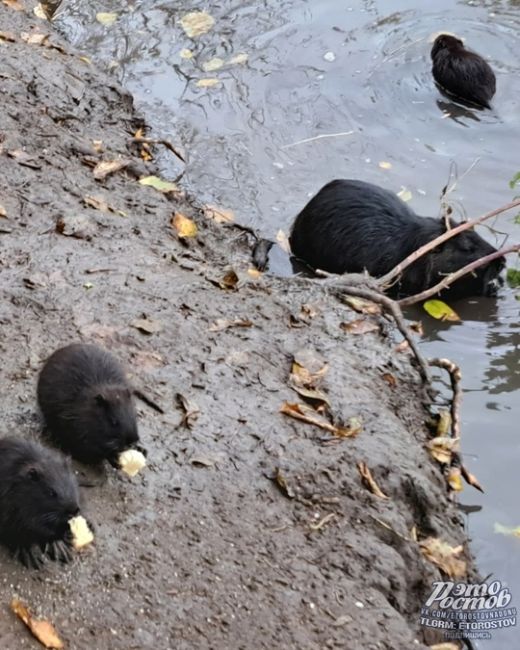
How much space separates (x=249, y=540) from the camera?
4340mm

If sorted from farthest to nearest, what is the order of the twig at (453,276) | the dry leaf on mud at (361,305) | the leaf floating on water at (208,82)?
the leaf floating on water at (208,82) < the dry leaf on mud at (361,305) < the twig at (453,276)

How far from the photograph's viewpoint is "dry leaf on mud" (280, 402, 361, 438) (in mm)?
5172

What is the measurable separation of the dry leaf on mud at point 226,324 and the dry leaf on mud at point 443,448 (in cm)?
128

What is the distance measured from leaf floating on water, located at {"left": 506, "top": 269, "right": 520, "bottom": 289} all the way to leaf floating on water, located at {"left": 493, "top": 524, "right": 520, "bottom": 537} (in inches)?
100

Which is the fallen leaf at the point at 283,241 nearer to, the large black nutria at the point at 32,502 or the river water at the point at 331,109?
the river water at the point at 331,109

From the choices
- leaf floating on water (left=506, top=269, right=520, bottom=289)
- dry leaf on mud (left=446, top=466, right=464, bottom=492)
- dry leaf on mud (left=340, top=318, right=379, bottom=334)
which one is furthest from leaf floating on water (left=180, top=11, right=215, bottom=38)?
dry leaf on mud (left=446, top=466, right=464, bottom=492)

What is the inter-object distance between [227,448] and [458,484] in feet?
4.71

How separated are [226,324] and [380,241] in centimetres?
226

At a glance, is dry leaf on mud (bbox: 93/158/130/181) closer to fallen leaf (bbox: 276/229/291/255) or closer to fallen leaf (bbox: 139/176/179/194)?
fallen leaf (bbox: 139/176/179/194)

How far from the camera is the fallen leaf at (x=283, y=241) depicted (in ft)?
26.3

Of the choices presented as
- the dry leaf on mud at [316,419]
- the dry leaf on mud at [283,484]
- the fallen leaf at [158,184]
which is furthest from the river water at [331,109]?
the dry leaf on mud at [283,484]

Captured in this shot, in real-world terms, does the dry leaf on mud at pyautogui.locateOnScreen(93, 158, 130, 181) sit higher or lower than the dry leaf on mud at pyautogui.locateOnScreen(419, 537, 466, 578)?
higher

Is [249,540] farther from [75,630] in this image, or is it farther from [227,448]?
[75,630]

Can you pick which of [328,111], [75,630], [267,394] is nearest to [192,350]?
[267,394]
